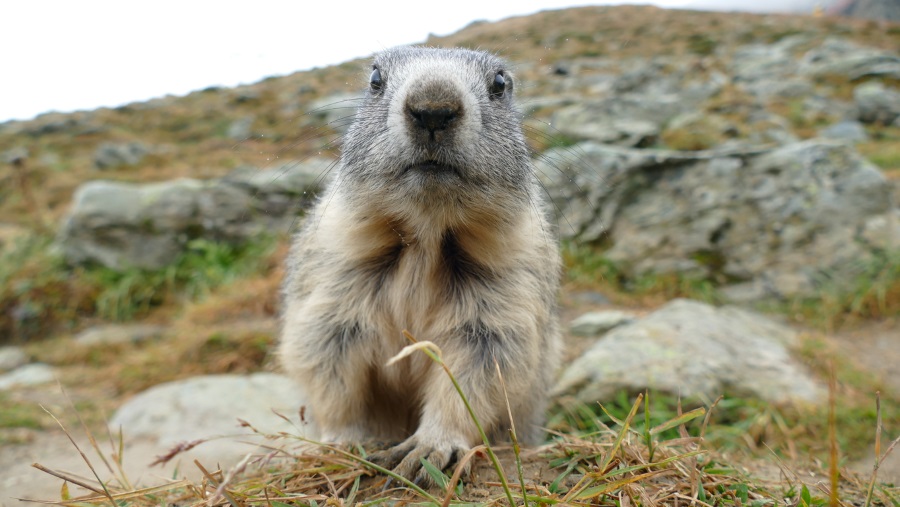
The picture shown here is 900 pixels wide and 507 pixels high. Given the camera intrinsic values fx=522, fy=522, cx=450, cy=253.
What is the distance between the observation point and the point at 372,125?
256cm

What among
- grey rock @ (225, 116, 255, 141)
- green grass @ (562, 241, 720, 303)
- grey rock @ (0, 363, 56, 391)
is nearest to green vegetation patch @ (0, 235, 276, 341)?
grey rock @ (0, 363, 56, 391)

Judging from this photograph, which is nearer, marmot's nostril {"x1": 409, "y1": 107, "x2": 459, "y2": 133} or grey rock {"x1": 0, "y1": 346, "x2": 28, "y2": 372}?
marmot's nostril {"x1": 409, "y1": 107, "x2": 459, "y2": 133}

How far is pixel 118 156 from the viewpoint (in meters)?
18.7

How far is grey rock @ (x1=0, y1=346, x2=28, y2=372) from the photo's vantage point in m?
7.79

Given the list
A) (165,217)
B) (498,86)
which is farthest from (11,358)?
(498,86)

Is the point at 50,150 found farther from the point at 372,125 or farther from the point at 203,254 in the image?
the point at 372,125

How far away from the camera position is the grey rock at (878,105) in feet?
50.7

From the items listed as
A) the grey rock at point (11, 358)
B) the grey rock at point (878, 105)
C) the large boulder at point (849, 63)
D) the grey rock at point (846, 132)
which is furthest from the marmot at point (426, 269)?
the large boulder at point (849, 63)

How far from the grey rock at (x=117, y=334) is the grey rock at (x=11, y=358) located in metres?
0.69

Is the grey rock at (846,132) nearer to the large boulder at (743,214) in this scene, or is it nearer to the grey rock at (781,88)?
the grey rock at (781,88)

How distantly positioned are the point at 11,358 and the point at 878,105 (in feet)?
72.1

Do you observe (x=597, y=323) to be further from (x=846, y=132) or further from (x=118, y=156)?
(x=118, y=156)

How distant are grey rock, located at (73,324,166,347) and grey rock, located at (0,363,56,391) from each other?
67cm

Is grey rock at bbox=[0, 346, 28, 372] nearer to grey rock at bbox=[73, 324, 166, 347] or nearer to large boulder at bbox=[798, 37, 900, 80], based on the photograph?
grey rock at bbox=[73, 324, 166, 347]
